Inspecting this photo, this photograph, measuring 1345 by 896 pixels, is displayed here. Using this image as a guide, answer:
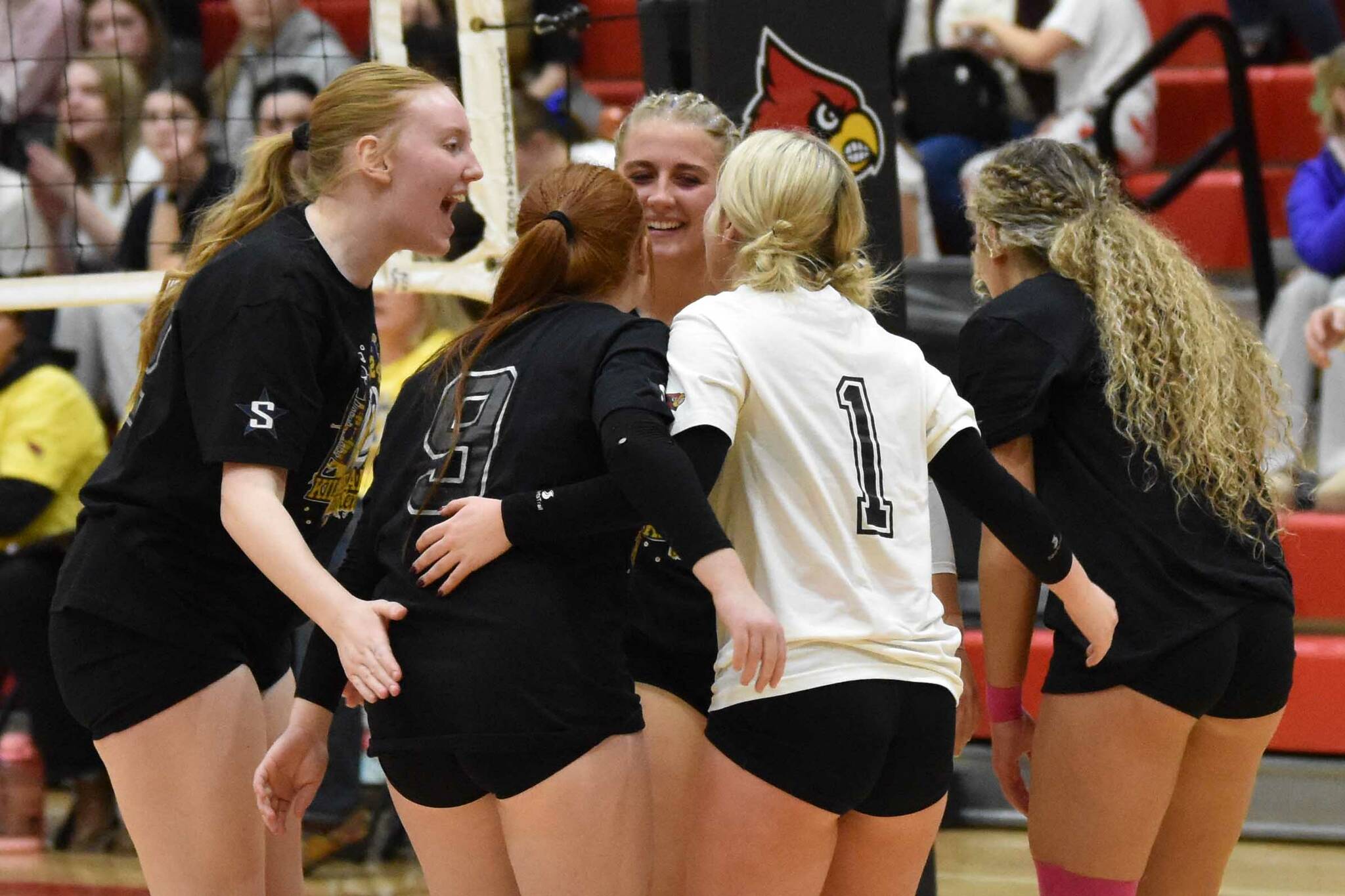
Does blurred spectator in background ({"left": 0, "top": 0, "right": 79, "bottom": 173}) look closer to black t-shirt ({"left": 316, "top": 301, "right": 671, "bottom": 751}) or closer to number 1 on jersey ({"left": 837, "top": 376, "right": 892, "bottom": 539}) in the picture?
black t-shirt ({"left": 316, "top": 301, "right": 671, "bottom": 751})

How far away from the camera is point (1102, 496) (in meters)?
2.73

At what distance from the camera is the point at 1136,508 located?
271 centimetres

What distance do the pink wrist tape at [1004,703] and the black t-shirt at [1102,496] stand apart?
19cm

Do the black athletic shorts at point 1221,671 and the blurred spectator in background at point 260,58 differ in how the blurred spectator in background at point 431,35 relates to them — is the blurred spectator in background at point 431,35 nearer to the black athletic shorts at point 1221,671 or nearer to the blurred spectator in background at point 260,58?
the blurred spectator in background at point 260,58

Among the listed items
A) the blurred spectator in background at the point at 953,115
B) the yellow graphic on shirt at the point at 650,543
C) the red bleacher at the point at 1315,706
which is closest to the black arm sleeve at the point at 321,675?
the yellow graphic on shirt at the point at 650,543

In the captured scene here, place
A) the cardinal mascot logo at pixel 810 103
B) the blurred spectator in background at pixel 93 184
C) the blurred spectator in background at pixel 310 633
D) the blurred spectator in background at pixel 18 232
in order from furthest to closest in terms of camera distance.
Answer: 1. the blurred spectator in background at pixel 18 232
2. the blurred spectator in background at pixel 93 184
3. the blurred spectator in background at pixel 310 633
4. the cardinal mascot logo at pixel 810 103

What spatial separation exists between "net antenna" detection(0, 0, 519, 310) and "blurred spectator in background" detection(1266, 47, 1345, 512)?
8.67ft

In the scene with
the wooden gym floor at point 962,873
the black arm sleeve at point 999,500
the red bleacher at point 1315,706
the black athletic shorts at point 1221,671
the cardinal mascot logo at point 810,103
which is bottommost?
the wooden gym floor at point 962,873

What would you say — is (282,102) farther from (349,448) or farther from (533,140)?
(349,448)

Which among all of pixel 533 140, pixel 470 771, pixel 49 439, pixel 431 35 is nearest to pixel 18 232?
pixel 49 439

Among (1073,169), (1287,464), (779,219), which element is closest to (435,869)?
(779,219)

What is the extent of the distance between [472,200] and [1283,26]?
413 cm

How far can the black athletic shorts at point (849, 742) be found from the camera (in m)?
2.28

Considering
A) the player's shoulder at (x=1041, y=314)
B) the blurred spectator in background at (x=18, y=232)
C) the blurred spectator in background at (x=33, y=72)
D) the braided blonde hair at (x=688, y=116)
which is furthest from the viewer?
the blurred spectator in background at (x=33, y=72)
